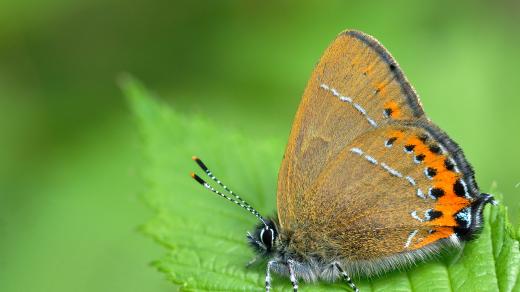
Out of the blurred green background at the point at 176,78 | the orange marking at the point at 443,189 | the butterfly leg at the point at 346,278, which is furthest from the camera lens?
the blurred green background at the point at 176,78

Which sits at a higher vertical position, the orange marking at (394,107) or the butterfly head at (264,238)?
the orange marking at (394,107)

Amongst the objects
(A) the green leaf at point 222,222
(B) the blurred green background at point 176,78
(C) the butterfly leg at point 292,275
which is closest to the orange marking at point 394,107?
(A) the green leaf at point 222,222

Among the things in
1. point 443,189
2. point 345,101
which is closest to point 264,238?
point 345,101

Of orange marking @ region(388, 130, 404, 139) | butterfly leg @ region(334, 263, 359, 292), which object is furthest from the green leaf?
orange marking @ region(388, 130, 404, 139)

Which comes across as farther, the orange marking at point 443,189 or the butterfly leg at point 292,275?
the butterfly leg at point 292,275

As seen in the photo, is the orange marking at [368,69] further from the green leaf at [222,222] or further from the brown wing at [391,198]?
the green leaf at [222,222]

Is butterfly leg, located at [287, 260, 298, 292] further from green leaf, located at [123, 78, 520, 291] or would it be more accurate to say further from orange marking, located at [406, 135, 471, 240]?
orange marking, located at [406, 135, 471, 240]

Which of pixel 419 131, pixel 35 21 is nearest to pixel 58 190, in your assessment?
pixel 35 21
